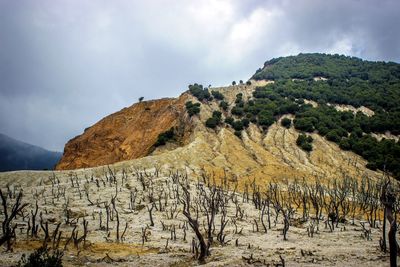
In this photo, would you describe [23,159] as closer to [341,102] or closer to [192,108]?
[192,108]

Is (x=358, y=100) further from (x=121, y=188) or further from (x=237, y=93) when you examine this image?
(x=121, y=188)

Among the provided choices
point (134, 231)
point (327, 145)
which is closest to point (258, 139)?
point (327, 145)

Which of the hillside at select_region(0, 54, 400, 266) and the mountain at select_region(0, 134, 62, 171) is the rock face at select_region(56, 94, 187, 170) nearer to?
the hillside at select_region(0, 54, 400, 266)

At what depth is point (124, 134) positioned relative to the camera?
67312mm

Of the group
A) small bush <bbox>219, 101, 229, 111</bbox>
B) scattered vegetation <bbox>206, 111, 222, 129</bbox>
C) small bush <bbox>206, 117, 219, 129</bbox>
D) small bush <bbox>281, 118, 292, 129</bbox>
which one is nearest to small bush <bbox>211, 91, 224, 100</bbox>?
small bush <bbox>219, 101, 229, 111</bbox>

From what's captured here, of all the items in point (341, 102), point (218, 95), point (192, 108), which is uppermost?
point (341, 102)

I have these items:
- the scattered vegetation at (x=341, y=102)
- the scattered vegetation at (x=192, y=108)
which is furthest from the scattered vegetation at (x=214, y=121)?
the scattered vegetation at (x=341, y=102)

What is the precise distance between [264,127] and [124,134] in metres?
26.3

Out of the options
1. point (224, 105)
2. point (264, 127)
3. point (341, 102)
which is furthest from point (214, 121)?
point (341, 102)

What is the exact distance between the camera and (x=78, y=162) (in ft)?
211

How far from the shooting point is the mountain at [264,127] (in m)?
53.1

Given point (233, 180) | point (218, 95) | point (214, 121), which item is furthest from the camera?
point (218, 95)

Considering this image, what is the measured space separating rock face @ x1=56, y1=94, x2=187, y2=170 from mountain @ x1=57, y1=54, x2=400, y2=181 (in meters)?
0.19

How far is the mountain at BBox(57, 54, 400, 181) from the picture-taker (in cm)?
5306
